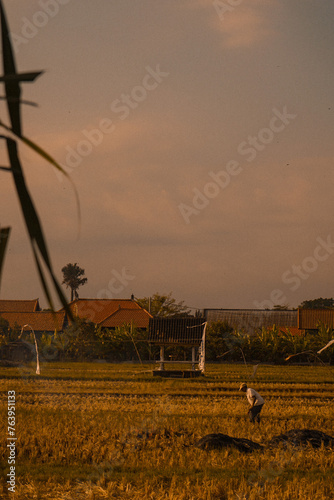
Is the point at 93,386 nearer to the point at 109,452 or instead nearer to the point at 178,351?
the point at 109,452

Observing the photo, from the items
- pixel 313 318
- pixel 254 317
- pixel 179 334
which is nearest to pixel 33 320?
pixel 254 317

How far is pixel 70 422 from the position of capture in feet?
44.7

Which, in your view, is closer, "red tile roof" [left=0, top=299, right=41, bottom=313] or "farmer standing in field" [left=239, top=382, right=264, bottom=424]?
"farmer standing in field" [left=239, top=382, right=264, bottom=424]

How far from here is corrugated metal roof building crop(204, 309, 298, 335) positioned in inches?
2425

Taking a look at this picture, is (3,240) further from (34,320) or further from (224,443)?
(34,320)

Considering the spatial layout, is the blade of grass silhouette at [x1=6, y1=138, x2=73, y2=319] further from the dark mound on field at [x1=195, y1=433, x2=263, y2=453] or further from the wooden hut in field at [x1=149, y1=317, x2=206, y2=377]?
the wooden hut in field at [x1=149, y1=317, x2=206, y2=377]

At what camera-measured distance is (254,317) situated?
205 feet

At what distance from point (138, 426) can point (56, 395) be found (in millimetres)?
8018

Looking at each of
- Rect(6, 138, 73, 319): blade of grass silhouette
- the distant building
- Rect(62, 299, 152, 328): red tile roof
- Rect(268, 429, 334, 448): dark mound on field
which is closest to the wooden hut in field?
Rect(268, 429, 334, 448): dark mound on field

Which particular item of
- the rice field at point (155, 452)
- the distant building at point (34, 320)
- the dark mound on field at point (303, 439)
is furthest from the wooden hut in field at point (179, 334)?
the distant building at point (34, 320)

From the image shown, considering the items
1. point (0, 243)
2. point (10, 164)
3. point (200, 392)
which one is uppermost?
point (10, 164)

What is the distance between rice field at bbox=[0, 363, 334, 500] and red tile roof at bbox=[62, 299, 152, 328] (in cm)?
3910

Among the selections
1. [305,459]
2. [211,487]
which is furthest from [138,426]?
[211,487]

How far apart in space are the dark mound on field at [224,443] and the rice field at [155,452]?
19 cm
